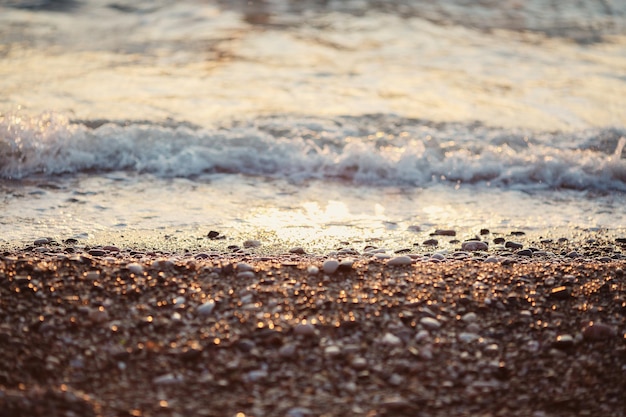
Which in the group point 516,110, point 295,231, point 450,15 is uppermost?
point 450,15

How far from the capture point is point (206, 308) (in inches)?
143

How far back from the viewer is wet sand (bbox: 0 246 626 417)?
3068 mm

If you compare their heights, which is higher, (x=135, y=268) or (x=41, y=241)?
(x=135, y=268)

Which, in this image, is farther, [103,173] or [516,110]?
[516,110]

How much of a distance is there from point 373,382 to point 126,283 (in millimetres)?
1324

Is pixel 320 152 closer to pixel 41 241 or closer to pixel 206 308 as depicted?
pixel 41 241

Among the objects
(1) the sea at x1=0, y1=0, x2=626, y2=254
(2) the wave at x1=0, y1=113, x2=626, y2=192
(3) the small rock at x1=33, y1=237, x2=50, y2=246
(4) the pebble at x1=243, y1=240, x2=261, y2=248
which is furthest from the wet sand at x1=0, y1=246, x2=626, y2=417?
(2) the wave at x1=0, y1=113, x2=626, y2=192

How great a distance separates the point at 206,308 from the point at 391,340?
826 millimetres

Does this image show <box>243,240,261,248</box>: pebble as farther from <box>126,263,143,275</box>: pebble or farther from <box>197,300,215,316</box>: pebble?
<box>197,300,215,316</box>: pebble

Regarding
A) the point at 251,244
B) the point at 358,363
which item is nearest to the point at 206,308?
the point at 358,363

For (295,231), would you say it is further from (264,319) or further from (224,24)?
(224,24)

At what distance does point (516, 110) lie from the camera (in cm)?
809

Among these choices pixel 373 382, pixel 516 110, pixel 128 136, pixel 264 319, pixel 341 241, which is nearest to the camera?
pixel 373 382

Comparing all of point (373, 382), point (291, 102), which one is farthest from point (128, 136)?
point (373, 382)
